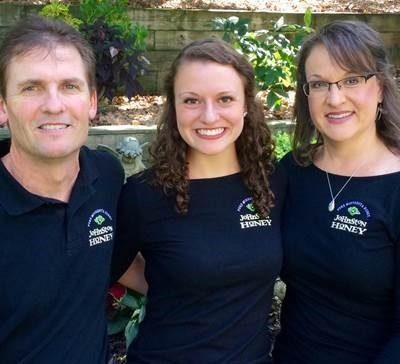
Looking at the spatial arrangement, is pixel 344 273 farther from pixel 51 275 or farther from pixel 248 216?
pixel 51 275

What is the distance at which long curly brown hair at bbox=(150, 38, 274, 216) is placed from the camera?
2.53m

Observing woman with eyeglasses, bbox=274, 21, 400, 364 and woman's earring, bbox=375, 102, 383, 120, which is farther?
woman's earring, bbox=375, 102, 383, 120

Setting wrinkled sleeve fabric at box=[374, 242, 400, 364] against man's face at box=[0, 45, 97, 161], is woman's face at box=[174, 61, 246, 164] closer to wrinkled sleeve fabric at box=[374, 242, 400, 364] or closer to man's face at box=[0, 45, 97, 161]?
man's face at box=[0, 45, 97, 161]

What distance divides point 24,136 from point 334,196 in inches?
54.1

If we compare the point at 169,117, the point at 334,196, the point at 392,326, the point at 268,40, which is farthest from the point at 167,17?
the point at 392,326

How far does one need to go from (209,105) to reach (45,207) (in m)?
0.84

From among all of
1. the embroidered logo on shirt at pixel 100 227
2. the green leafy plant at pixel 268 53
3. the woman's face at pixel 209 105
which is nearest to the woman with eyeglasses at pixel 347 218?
the woman's face at pixel 209 105

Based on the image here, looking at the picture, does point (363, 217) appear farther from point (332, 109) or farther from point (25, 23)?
point (25, 23)

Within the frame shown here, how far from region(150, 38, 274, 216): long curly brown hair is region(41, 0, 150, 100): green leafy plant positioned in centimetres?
267

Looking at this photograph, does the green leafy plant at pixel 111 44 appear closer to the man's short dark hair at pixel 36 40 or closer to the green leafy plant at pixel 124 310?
the green leafy plant at pixel 124 310

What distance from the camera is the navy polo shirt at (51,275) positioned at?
2.14m

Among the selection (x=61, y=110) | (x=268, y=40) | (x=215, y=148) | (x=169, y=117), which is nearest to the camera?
(x=61, y=110)

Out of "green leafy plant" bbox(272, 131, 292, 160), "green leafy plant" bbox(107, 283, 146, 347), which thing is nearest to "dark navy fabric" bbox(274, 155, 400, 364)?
"green leafy plant" bbox(107, 283, 146, 347)

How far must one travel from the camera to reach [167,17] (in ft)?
21.7
